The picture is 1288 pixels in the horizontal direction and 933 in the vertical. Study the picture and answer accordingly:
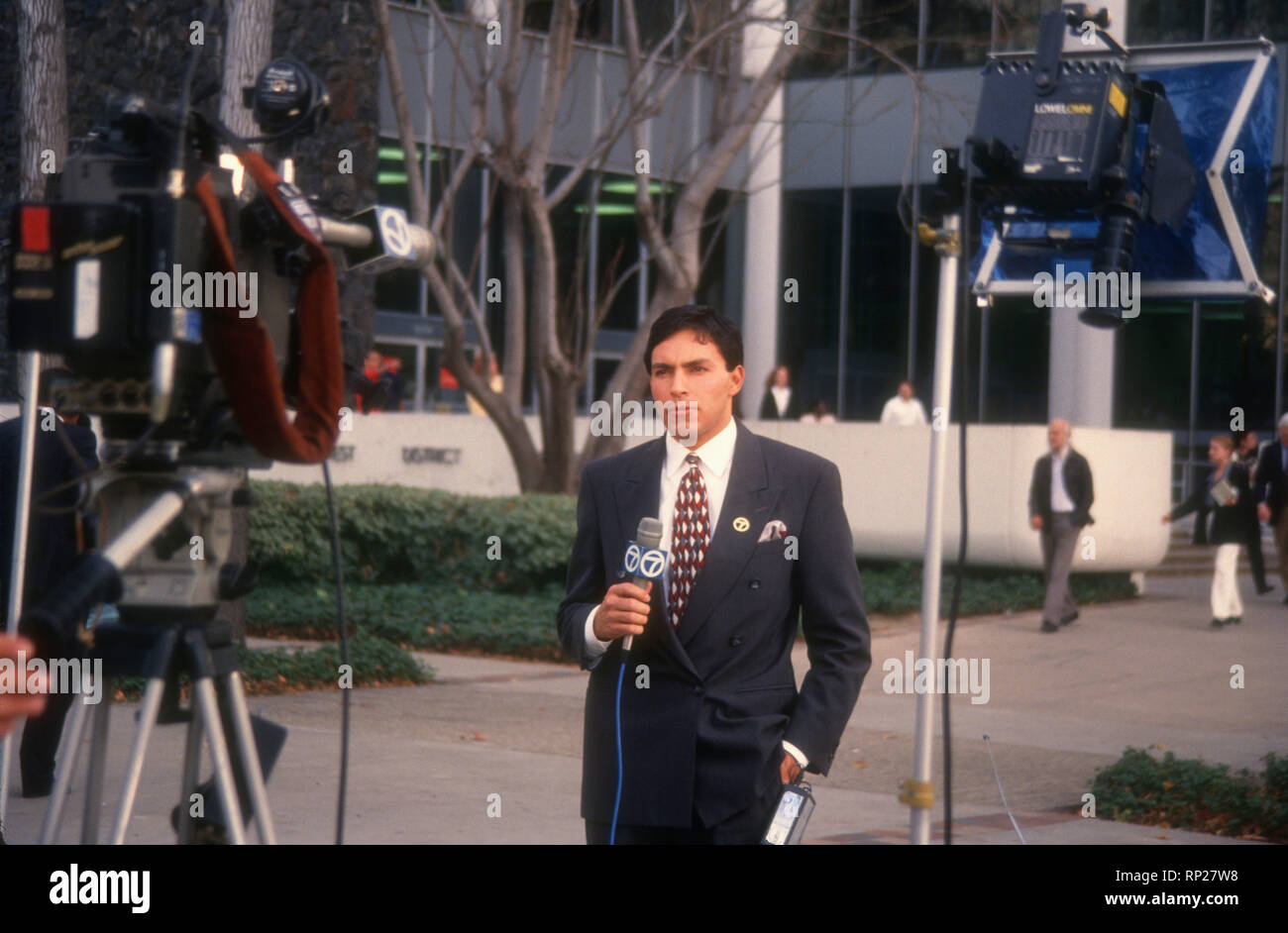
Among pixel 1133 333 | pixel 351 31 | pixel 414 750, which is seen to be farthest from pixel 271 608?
pixel 1133 333

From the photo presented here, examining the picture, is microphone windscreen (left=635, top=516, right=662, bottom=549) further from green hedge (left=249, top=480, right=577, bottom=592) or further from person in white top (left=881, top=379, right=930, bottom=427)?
person in white top (left=881, top=379, right=930, bottom=427)

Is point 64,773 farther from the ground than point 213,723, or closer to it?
closer to it

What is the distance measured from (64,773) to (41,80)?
953cm

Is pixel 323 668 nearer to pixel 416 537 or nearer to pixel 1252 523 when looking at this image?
pixel 416 537

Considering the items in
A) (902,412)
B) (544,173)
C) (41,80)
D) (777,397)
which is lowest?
(902,412)

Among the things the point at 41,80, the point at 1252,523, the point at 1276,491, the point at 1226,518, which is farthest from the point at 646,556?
the point at 1276,491

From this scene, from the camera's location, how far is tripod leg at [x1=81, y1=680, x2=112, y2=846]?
3.22 metres

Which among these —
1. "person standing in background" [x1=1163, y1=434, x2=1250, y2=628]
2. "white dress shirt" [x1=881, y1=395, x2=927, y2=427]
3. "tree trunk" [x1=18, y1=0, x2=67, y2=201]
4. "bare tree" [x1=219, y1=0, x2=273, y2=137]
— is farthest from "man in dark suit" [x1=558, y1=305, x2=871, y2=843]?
"white dress shirt" [x1=881, y1=395, x2=927, y2=427]

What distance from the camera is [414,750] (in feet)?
29.2

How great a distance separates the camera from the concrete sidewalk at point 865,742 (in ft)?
23.8

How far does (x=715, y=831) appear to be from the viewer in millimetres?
3826

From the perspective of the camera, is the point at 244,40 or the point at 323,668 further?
the point at 323,668
